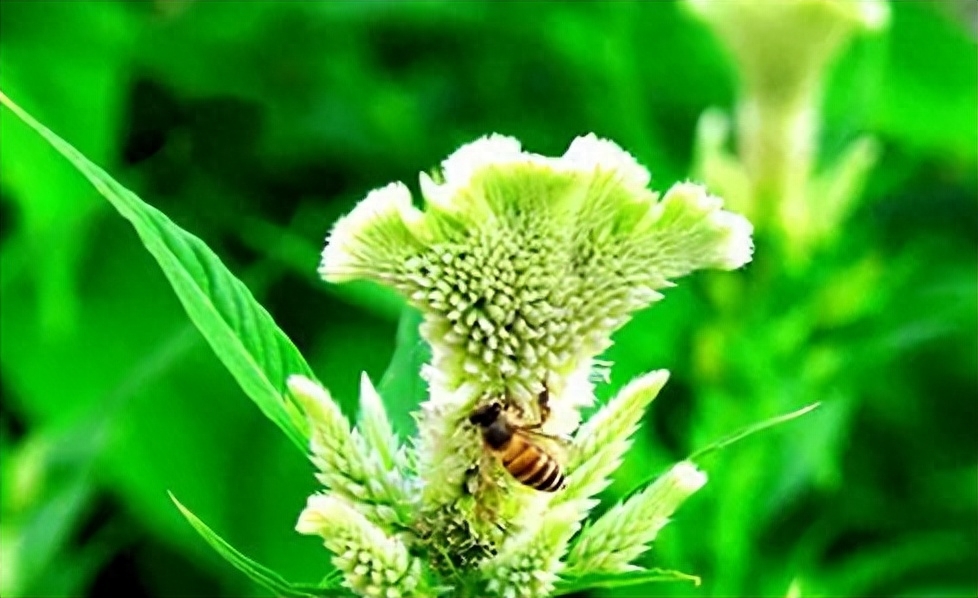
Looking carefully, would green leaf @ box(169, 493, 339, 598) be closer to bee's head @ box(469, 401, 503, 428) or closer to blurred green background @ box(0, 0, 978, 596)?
bee's head @ box(469, 401, 503, 428)

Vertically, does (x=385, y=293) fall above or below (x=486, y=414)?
above

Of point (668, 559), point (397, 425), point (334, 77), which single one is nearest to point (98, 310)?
point (334, 77)

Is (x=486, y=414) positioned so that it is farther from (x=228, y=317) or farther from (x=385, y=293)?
(x=385, y=293)

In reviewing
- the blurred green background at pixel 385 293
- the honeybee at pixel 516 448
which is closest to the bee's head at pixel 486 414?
the honeybee at pixel 516 448

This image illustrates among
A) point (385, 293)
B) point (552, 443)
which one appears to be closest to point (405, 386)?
point (552, 443)

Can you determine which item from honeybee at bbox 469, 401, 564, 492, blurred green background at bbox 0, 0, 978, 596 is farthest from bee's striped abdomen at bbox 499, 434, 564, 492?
blurred green background at bbox 0, 0, 978, 596

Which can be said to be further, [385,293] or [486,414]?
[385,293]
